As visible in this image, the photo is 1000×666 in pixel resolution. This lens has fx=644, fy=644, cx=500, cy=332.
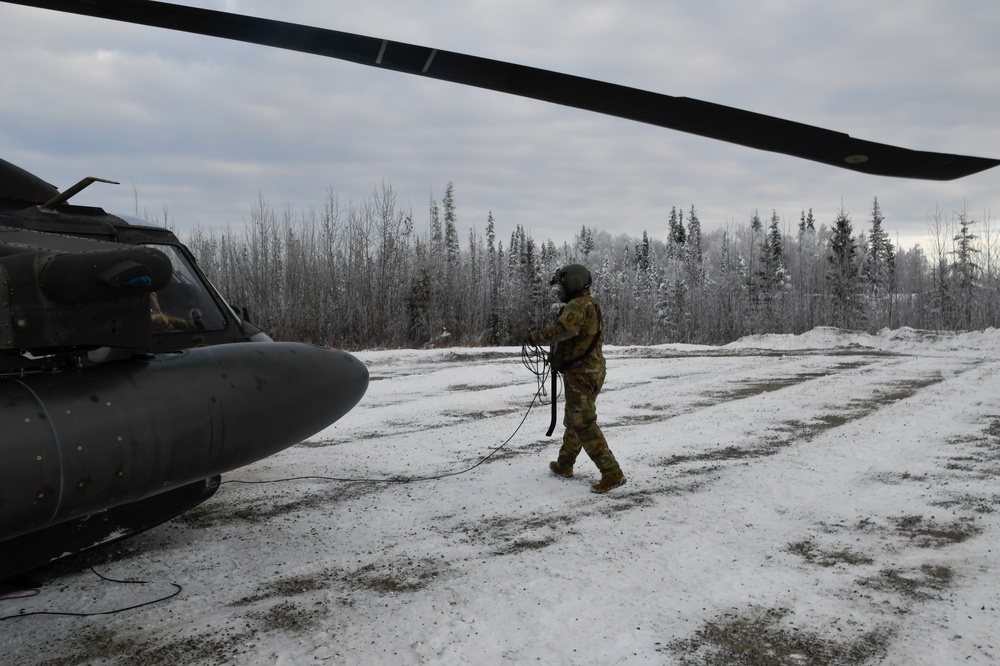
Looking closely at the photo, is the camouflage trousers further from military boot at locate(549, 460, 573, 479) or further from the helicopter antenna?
the helicopter antenna

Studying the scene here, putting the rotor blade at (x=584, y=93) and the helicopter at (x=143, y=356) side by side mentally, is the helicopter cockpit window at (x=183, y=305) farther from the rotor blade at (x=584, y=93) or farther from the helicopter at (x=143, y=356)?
the rotor blade at (x=584, y=93)

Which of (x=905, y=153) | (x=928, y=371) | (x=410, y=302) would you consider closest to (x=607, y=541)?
(x=905, y=153)

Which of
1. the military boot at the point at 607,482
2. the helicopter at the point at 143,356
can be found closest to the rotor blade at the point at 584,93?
the helicopter at the point at 143,356

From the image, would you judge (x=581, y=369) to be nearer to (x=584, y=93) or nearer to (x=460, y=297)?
(x=584, y=93)

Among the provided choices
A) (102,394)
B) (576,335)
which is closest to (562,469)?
(576,335)

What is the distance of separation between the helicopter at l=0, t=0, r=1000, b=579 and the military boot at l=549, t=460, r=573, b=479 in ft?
8.29

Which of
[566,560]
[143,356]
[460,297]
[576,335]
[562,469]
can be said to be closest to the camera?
[143,356]

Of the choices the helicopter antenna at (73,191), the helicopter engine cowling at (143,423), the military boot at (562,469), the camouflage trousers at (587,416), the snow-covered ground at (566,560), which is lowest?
the snow-covered ground at (566,560)

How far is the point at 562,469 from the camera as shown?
20.1ft

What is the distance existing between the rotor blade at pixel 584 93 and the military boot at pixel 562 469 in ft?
15.9

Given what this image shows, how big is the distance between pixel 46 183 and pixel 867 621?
535 cm

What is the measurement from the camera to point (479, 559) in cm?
418

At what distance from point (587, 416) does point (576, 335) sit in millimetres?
722

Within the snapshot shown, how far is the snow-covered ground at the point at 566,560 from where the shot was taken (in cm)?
313
